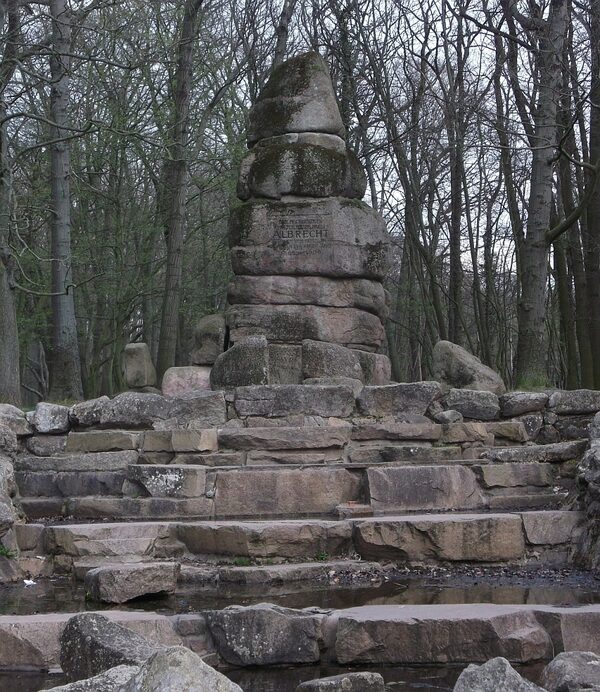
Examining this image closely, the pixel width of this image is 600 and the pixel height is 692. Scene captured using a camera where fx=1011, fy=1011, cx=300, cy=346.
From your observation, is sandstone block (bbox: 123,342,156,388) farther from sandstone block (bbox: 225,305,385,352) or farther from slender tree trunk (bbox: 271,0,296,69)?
slender tree trunk (bbox: 271,0,296,69)

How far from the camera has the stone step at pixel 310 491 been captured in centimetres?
935

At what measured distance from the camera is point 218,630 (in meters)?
6.04

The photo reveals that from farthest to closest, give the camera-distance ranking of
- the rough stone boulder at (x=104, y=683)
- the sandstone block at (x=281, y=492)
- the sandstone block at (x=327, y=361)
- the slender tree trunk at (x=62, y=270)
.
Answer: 1. the slender tree trunk at (x=62, y=270)
2. the sandstone block at (x=327, y=361)
3. the sandstone block at (x=281, y=492)
4. the rough stone boulder at (x=104, y=683)

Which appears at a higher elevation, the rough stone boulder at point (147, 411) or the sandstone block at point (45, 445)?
the rough stone boulder at point (147, 411)

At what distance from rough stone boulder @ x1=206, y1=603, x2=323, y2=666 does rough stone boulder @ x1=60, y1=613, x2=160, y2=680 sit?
0.79m

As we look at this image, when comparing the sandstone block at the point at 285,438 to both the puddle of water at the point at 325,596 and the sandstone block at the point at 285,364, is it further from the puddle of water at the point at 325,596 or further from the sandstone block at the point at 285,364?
the puddle of water at the point at 325,596

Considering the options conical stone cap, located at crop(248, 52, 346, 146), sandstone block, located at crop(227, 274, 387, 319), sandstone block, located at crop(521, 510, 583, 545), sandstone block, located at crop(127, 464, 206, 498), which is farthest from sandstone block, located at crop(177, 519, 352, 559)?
conical stone cap, located at crop(248, 52, 346, 146)

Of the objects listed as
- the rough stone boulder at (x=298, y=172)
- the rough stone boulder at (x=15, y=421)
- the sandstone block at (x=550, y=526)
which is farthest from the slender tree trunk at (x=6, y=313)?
the sandstone block at (x=550, y=526)

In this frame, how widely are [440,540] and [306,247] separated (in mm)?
5886

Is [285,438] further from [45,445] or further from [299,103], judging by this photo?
[299,103]

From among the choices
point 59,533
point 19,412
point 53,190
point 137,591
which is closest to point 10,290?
point 53,190

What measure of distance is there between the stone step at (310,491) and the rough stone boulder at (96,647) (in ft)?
13.5

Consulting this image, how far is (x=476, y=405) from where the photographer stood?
11234 mm

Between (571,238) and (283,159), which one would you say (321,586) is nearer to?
(283,159)
